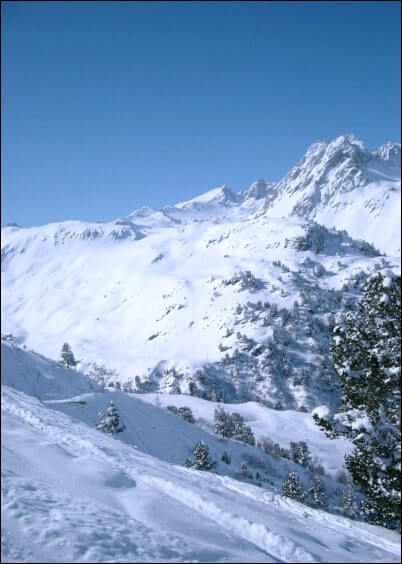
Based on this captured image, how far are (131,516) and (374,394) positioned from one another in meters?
8.54

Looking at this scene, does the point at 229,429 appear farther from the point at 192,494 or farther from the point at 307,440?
the point at 192,494

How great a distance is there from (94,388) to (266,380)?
98093mm

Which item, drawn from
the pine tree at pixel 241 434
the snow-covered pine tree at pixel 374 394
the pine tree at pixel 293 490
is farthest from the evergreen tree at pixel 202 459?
the pine tree at pixel 241 434

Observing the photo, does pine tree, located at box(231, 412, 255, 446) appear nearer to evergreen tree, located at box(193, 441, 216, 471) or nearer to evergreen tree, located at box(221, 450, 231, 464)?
evergreen tree, located at box(221, 450, 231, 464)

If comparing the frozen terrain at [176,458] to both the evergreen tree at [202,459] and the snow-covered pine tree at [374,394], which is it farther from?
the evergreen tree at [202,459]

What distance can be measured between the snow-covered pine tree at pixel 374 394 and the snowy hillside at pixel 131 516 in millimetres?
2146

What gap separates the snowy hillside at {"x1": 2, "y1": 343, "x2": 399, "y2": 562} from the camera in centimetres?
847

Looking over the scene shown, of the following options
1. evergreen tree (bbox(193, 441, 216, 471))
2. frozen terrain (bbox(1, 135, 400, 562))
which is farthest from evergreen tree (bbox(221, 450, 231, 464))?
evergreen tree (bbox(193, 441, 216, 471))

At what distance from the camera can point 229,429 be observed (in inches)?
3041

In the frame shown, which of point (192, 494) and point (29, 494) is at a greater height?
point (29, 494)

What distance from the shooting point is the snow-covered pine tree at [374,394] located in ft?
41.4

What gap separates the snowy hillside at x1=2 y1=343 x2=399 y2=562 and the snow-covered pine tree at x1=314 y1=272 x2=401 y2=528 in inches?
84.5

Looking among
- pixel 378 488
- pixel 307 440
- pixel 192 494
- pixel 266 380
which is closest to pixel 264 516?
pixel 192 494

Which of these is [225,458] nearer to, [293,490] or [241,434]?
[241,434]
